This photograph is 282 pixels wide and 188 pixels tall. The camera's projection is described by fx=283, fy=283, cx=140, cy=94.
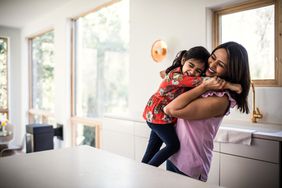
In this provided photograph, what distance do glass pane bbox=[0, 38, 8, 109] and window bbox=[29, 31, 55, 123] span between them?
487 millimetres

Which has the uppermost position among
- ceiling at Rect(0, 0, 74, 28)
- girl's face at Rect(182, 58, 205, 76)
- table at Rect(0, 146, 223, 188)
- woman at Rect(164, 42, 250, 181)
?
ceiling at Rect(0, 0, 74, 28)

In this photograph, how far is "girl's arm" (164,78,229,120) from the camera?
1379 millimetres

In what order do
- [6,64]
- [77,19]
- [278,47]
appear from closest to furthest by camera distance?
[278,47], [77,19], [6,64]

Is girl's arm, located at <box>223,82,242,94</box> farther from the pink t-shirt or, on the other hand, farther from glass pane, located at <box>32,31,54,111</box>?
glass pane, located at <box>32,31,54,111</box>

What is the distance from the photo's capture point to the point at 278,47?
6.97 ft

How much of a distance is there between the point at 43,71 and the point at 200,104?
480cm

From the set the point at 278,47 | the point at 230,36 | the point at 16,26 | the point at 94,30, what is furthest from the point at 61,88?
the point at 278,47

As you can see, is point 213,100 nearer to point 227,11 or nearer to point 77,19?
point 227,11

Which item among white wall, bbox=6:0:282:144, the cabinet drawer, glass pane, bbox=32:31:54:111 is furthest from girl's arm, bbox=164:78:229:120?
glass pane, bbox=32:31:54:111

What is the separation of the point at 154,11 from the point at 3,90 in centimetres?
424

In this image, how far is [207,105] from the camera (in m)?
1.37

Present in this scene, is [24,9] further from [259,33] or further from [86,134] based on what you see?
[259,33]

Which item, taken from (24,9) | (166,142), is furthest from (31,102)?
(166,142)

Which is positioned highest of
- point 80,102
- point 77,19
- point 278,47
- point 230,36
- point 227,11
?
point 77,19
